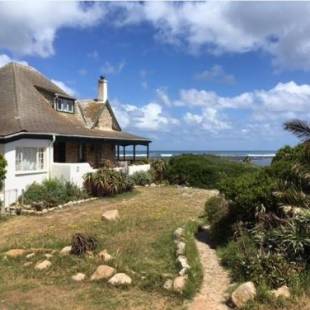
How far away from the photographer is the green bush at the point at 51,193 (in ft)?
62.0

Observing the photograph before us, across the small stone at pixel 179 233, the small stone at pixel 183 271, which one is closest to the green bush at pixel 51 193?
the small stone at pixel 179 233

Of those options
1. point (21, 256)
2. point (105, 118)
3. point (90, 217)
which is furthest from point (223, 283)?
point (105, 118)

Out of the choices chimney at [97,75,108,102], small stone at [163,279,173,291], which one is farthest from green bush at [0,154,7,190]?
chimney at [97,75,108,102]

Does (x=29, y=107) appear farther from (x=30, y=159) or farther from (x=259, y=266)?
(x=259, y=266)

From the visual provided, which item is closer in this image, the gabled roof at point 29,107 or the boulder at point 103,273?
the boulder at point 103,273

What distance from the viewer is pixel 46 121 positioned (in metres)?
23.5

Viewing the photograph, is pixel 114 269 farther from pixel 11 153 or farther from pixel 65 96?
pixel 65 96

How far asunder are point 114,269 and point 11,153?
1075 centimetres

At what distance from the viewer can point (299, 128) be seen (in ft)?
32.7

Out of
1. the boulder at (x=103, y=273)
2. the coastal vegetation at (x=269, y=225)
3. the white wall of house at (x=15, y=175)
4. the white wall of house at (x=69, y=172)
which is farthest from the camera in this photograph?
the white wall of house at (x=69, y=172)

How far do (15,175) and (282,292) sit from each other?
13.6 meters

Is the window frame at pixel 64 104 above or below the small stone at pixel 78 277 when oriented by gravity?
above

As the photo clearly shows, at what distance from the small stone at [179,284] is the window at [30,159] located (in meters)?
12.5

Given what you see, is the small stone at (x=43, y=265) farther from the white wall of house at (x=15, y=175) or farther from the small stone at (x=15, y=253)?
the white wall of house at (x=15, y=175)
